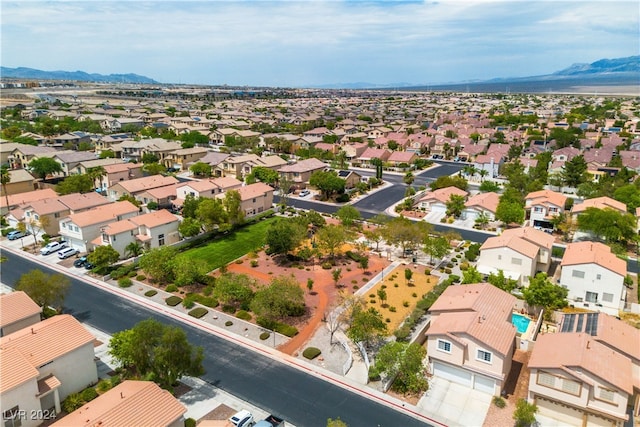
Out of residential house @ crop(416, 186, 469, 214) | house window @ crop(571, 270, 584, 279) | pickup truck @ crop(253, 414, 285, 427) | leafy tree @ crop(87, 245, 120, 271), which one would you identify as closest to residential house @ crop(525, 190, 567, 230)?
residential house @ crop(416, 186, 469, 214)

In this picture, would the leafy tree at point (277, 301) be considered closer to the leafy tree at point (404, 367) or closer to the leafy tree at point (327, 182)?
the leafy tree at point (404, 367)

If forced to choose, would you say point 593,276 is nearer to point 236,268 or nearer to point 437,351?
point 437,351

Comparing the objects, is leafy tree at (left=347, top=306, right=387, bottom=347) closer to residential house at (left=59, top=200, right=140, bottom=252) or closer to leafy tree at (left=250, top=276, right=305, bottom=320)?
leafy tree at (left=250, top=276, right=305, bottom=320)

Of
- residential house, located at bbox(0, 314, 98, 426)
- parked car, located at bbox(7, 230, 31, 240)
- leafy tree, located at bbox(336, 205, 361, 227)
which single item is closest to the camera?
residential house, located at bbox(0, 314, 98, 426)

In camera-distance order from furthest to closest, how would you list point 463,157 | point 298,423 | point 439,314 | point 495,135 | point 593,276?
point 495,135 < point 463,157 < point 593,276 < point 439,314 < point 298,423

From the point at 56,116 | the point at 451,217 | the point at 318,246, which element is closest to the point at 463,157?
the point at 451,217

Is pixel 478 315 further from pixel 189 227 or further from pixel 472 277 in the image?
pixel 189 227
